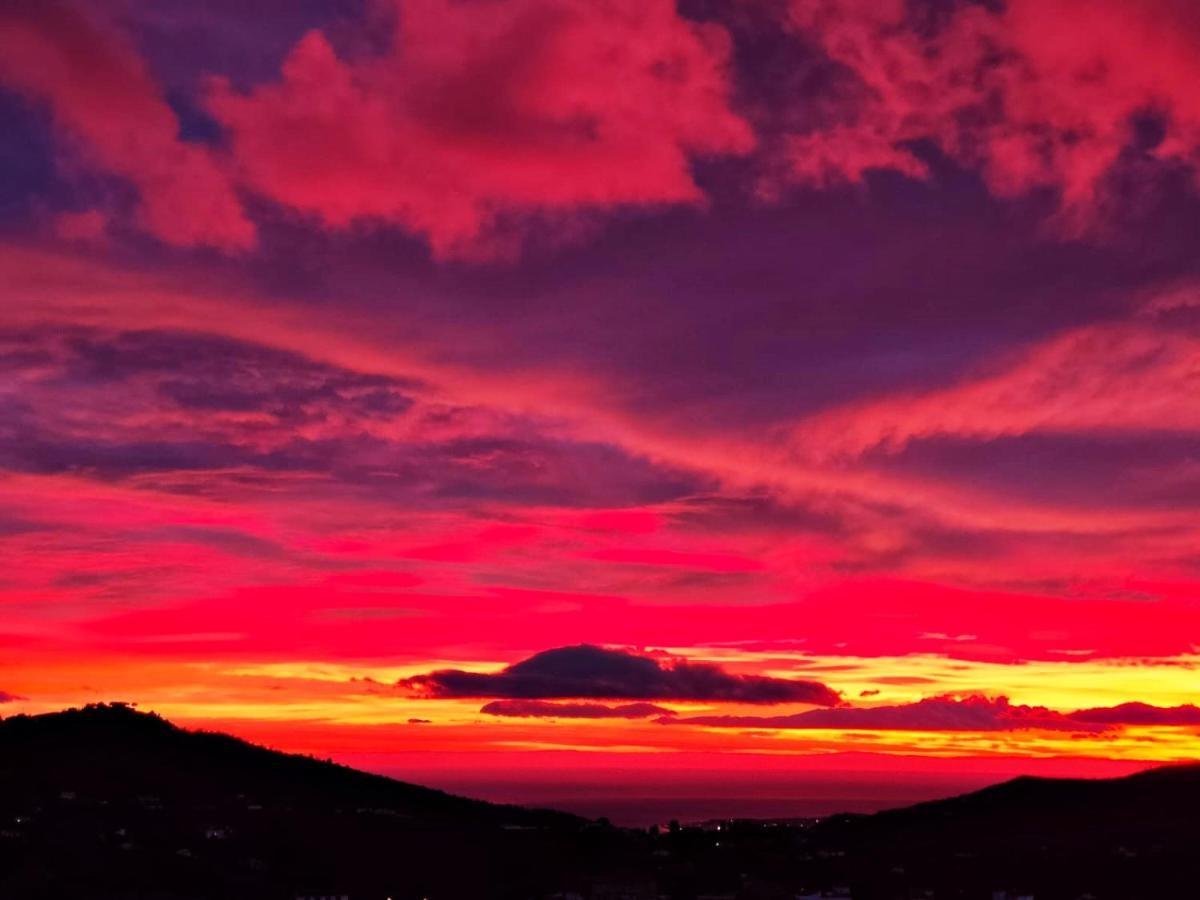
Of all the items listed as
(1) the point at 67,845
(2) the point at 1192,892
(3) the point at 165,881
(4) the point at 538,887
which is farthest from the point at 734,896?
(1) the point at 67,845

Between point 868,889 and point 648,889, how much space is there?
27673 millimetres

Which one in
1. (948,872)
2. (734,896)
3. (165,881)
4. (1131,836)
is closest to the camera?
(165,881)

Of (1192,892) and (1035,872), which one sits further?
(1035,872)

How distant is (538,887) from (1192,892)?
7917 cm

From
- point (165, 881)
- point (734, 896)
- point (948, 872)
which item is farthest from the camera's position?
point (948, 872)

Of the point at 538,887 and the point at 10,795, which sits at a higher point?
the point at 10,795

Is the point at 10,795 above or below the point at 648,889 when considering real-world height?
above

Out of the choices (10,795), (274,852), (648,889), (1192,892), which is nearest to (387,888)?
(274,852)

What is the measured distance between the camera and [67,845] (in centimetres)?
16650

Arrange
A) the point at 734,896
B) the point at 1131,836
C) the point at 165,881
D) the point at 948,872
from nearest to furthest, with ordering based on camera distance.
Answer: the point at 165,881 → the point at 734,896 → the point at 948,872 → the point at 1131,836

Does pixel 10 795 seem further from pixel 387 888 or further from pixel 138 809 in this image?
pixel 387 888

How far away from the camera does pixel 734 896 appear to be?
175375mm

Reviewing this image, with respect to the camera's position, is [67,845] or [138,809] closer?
[67,845]

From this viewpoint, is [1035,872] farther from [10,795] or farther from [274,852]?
[10,795]
